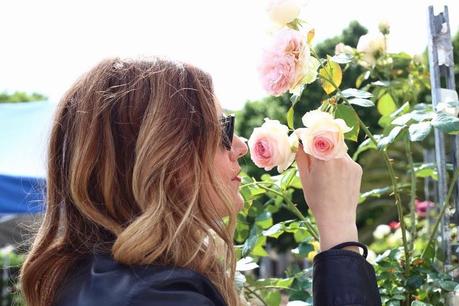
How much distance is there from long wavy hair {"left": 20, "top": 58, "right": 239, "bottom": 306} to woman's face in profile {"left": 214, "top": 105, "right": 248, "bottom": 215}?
0.13 ft

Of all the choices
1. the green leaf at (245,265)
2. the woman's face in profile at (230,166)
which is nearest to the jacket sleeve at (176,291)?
the woman's face in profile at (230,166)

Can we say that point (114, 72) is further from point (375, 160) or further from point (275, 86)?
point (375, 160)

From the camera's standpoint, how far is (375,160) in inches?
308

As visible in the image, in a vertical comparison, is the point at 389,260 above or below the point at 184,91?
below

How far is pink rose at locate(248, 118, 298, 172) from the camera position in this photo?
48.4 inches

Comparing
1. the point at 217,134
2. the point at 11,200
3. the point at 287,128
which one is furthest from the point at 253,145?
the point at 11,200

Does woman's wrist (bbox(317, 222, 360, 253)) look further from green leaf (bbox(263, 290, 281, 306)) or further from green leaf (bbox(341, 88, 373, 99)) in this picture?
green leaf (bbox(263, 290, 281, 306))

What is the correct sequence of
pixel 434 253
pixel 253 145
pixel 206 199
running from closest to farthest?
1. pixel 206 199
2. pixel 253 145
3. pixel 434 253

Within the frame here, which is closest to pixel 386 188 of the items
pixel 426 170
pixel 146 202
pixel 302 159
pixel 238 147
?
pixel 426 170

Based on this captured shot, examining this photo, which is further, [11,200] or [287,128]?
[11,200]

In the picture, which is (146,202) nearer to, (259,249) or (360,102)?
(360,102)

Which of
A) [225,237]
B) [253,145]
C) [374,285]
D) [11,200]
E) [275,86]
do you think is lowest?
[11,200]

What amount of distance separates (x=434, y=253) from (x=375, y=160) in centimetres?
645

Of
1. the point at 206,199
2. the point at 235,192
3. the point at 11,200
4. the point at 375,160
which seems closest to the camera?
the point at 206,199
